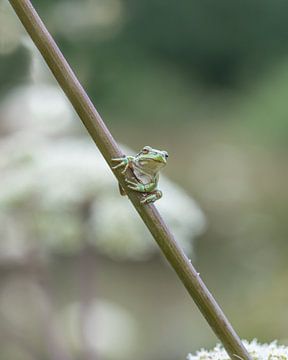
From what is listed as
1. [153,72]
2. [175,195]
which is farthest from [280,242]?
[153,72]

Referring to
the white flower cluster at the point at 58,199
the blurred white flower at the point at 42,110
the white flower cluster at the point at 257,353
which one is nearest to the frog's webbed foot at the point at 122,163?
the white flower cluster at the point at 257,353

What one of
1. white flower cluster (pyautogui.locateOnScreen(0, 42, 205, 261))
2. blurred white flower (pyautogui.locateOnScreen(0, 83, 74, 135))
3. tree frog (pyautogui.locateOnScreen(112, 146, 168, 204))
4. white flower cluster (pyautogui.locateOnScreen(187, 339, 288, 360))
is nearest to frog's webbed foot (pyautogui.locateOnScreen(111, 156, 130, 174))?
tree frog (pyautogui.locateOnScreen(112, 146, 168, 204))

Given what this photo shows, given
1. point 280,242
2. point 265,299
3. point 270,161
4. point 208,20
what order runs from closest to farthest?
point 265,299 → point 280,242 → point 270,161 → point 208,20

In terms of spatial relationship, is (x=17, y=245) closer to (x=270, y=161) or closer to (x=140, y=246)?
(x=140, y=246)

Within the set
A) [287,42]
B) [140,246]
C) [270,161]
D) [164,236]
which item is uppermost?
[287,42]

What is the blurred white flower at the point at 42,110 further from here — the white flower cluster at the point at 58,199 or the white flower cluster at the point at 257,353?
the white flower cluster at the point at 257,353

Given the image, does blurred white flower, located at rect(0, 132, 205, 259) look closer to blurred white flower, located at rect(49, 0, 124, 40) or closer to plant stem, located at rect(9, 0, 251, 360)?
blurred white flower, located at rect(49, 0, 124, 40)

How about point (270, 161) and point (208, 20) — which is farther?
point (208, 20)
